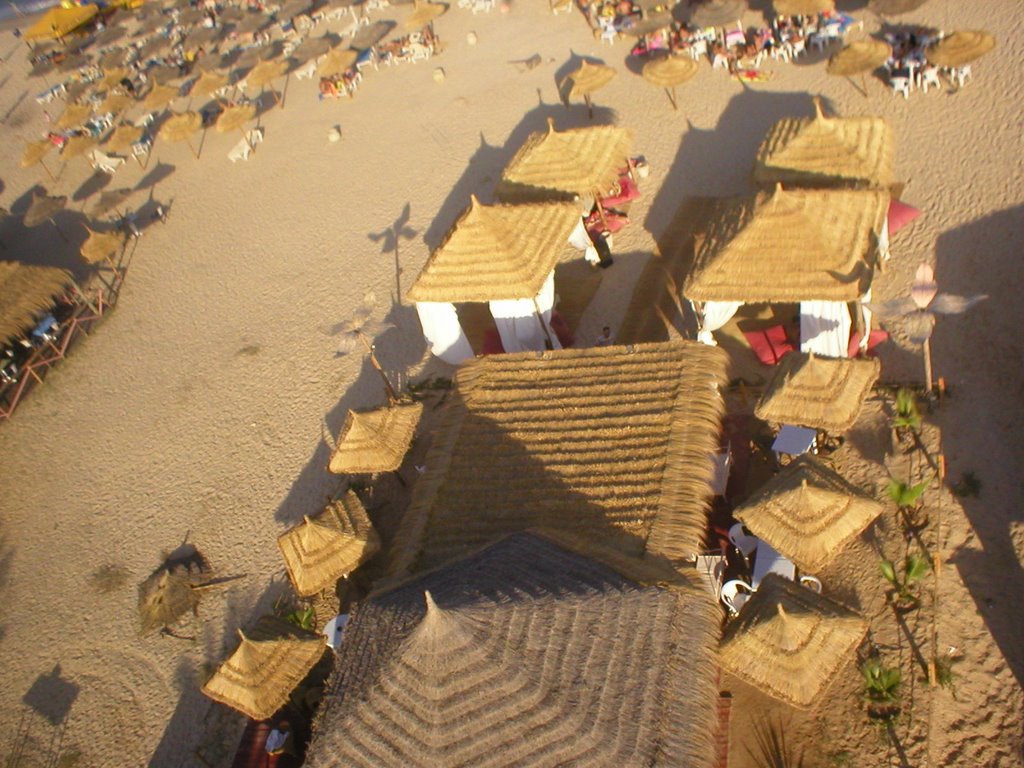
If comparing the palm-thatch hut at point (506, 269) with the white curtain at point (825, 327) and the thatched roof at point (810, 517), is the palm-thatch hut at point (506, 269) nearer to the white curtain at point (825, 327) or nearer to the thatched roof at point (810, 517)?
the white curtain at point (825, 327)

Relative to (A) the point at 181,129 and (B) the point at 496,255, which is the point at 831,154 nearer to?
(B) the point at 496,255

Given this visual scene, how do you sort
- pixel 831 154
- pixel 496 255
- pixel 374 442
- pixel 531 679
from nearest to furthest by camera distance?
pixel 531 679
pixel 374 442
pixel 496 255
pixel 831 154

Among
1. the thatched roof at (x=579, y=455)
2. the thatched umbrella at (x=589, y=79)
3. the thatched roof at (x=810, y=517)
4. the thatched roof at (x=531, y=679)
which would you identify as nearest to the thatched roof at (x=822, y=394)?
the thatched roof at (x=579, y=455)

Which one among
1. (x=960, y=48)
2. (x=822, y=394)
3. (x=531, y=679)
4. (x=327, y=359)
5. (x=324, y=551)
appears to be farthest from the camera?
(x=327, y=359)

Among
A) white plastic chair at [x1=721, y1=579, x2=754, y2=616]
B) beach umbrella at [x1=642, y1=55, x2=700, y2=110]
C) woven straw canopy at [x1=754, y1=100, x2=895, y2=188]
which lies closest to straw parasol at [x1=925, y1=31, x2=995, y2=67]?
woven straw canopy at [x1=754, y1=100, x2=895, y2=188]

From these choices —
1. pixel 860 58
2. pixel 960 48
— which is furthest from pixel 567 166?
pixel 960 48

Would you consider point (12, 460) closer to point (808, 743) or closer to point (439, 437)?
point (439, 437)

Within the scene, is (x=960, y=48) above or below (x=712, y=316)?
above
